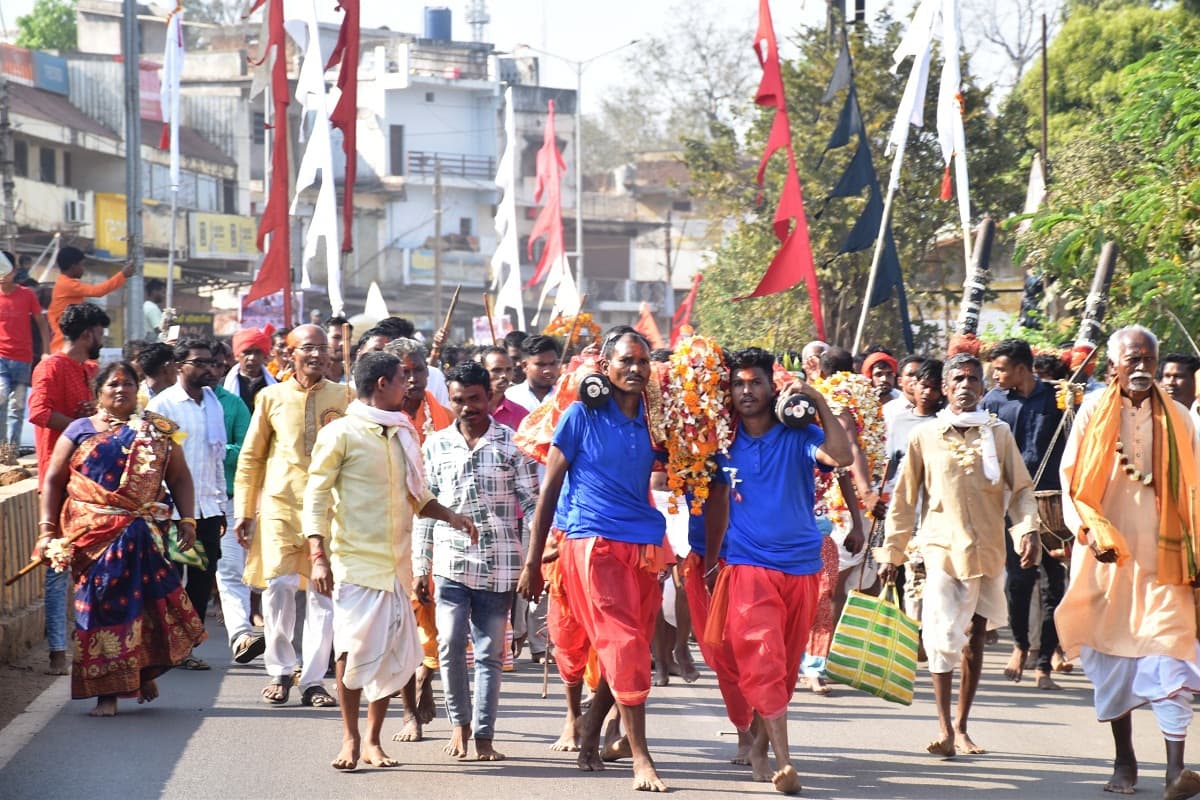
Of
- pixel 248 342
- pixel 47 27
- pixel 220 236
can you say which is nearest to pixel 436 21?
pixel 47 27

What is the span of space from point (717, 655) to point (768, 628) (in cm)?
39

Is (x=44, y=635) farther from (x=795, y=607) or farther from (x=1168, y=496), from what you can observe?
(x=1168, y=496)

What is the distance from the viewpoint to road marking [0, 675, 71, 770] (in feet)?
26.7

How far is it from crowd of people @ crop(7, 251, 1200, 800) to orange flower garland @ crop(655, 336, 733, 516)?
8cm

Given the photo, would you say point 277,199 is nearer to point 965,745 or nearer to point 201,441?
point 201,441

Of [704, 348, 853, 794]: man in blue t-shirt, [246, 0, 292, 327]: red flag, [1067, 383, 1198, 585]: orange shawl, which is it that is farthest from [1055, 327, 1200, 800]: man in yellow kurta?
[246, 0, 292, 327]: red flag

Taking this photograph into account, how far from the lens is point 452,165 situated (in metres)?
70.7

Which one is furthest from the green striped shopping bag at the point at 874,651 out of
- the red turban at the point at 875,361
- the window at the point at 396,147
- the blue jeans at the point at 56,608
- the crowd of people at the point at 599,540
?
the window at the point at 396,147

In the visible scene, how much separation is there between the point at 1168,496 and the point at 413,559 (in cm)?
356

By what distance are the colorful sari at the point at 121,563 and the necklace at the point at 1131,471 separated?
4.89 meters

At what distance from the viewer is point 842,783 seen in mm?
7703

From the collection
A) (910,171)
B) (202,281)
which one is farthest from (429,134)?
(910,171)

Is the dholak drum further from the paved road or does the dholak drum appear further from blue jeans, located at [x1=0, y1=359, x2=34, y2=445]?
blue jeans, located at [x1=0, y1=359, x2=34, y2=445]

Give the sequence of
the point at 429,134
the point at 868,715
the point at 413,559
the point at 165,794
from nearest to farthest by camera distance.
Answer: the point at 165,794
the point at 413,559
the point at 868,715
the point at 429,134
